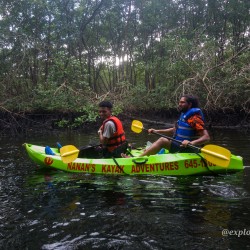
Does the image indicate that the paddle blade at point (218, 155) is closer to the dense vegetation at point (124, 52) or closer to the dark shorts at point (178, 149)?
the dark shorts at point (178, 149)

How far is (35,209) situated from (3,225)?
0.48m

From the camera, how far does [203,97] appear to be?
11570mm

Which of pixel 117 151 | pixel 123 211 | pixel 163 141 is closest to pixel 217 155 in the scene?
pixel 163 141

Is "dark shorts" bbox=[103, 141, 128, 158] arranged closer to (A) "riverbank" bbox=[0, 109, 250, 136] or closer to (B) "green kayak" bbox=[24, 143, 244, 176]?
(B) "green kayak" bbox=[24, 143, 244, 176]

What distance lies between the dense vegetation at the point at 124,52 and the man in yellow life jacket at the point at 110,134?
4.52 meters

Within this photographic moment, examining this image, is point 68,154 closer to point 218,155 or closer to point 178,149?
point 178,149

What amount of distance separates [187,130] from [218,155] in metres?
0.68

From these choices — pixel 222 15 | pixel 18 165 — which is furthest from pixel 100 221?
pixel 222 15

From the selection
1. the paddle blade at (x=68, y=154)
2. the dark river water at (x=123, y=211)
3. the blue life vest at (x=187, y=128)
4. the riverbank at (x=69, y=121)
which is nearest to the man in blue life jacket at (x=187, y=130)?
the blue life vest at (x=187, y=128)

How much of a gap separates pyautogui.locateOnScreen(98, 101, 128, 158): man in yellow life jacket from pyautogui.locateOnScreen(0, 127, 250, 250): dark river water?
0.49 m

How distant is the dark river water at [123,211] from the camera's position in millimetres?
2697

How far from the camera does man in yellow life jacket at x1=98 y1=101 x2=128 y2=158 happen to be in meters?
4.93

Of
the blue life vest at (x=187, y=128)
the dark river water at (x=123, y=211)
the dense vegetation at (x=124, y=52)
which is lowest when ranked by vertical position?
the dark river water at (x=123, y=211)

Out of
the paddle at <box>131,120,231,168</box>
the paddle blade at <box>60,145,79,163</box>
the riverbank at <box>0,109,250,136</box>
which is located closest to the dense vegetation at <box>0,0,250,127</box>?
the riverbank at <box>0,109,250,136</box>
